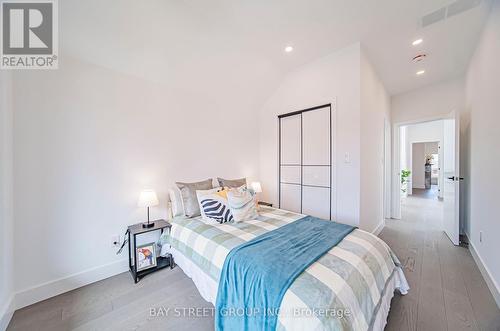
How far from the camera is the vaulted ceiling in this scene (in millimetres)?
1878

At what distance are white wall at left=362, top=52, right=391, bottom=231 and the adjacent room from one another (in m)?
0.06

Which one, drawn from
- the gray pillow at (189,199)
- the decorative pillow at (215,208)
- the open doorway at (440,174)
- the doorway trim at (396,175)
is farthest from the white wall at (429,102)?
the gray pillow at (189,199)

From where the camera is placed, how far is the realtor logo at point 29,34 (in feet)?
5.41

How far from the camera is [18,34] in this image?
175 cm

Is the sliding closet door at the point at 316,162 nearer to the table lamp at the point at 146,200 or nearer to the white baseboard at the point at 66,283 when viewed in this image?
the table lamp at the point at 146,200

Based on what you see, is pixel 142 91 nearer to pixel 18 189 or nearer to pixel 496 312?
pixel 18 189

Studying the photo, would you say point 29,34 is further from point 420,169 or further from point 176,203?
point 420,169

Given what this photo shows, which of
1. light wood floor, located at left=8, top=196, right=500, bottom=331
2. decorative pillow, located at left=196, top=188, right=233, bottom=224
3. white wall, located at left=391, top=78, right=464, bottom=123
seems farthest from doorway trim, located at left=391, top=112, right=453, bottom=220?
decorative pillow, located at left=196, top=188, right=233, bottom=224

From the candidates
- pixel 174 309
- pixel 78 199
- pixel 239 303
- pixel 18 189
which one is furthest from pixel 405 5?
pixel 18 189

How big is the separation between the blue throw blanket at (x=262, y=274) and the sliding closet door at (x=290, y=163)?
66.4 inches

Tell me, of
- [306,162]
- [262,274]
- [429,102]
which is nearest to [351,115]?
[306,162]

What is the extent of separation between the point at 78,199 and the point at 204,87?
214 cm

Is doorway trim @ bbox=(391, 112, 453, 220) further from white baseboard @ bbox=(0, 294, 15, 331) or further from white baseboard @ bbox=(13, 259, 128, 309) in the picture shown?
white baseboard @ bbox=(0, 294, 15, 331)

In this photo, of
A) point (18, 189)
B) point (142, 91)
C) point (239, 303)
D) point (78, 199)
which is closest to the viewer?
point (239, 303)
